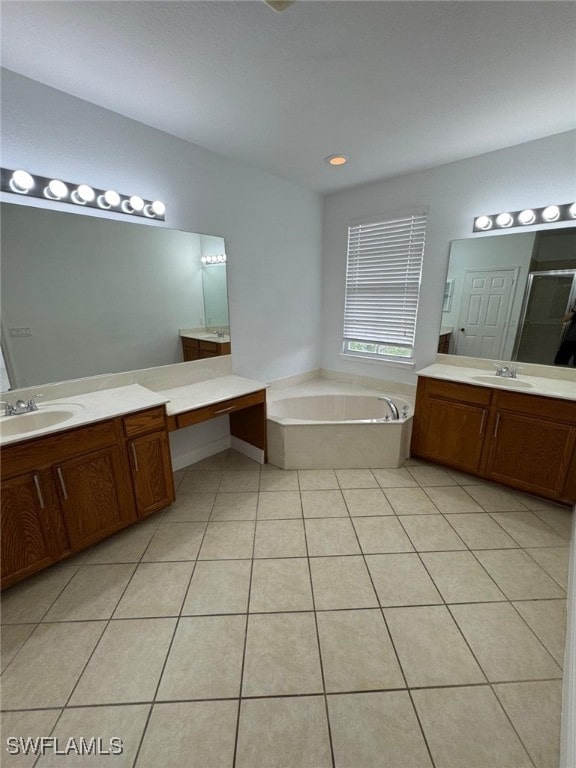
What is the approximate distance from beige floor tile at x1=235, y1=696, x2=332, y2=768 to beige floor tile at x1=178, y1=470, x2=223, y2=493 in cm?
136

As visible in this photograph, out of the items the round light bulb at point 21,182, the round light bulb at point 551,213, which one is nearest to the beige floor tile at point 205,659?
the round light bulb at point 21,182

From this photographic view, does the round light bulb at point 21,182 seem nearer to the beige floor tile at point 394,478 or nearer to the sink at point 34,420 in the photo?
the sink at point 34,420

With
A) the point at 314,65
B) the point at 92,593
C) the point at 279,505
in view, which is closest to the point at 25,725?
the point at 92,593

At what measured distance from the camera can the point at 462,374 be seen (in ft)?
8.05

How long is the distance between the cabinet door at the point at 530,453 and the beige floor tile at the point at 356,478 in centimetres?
86

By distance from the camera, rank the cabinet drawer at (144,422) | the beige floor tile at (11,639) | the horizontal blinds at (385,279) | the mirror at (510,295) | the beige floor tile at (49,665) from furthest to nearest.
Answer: the horizontal blinds at (385,279)
the mirror at (510,295)
the cabinet drawer at (144,422)
the beige floor tile at (11,639)
the beige floor tile at (49,665)

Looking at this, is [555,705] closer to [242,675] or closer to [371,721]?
[371,721]

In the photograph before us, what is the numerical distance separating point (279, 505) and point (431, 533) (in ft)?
3.24

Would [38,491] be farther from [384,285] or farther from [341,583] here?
[384,285]

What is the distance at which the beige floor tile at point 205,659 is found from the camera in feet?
3.76

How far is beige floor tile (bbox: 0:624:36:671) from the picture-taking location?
125 centimetres

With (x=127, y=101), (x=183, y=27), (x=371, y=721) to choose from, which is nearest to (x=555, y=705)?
(x=371, y=721)

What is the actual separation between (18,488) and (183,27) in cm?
211

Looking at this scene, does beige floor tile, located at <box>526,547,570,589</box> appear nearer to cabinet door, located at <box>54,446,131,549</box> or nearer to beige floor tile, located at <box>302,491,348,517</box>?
beige floor tile, located at <box>302,491,348,517</box>
